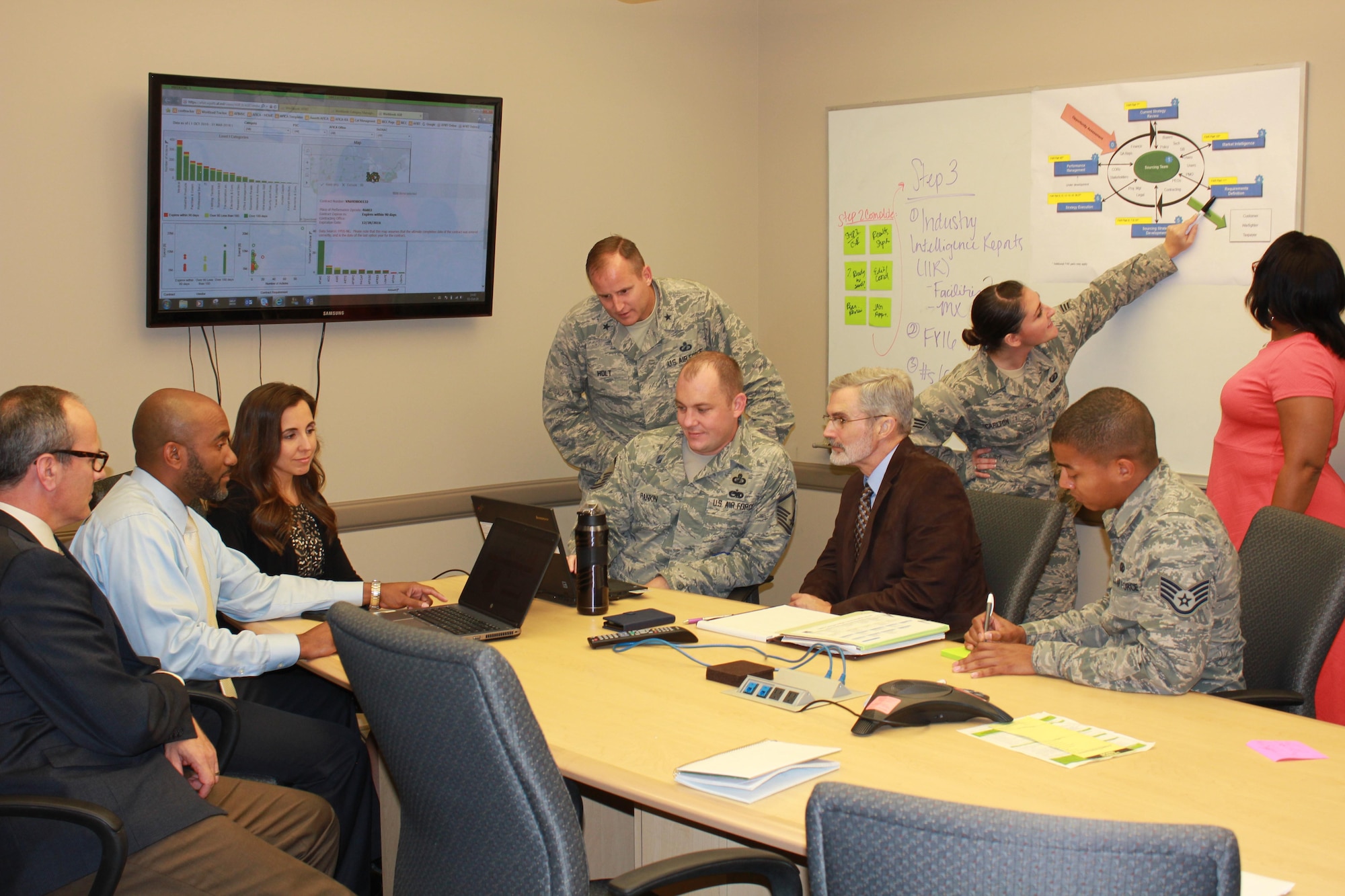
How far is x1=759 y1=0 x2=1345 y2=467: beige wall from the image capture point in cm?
367

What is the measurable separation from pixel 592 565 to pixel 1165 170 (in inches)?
97.9

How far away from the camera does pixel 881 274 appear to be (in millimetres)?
4824

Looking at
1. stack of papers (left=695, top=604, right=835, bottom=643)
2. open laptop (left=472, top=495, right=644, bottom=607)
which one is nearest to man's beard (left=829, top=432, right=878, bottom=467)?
stack of papers (left=695, top=604, right=835, bottom=643)

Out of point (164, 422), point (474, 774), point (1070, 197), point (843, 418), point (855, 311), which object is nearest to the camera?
point (474, 774)

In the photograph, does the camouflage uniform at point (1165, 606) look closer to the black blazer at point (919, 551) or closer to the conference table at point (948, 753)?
the conference table at point (948, 753)

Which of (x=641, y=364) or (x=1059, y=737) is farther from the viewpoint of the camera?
(x=641, y=364)

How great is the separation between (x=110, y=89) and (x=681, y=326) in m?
1.99

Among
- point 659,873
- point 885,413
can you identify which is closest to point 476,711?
point 659,873

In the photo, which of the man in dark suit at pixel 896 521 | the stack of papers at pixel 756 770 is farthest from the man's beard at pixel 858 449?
the stack of papers at pixel 756 770

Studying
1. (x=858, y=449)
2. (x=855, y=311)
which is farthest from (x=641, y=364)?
(x=858, y=449)

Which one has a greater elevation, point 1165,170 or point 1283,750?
point 1165,170

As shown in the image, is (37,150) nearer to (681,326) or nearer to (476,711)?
(681,326)

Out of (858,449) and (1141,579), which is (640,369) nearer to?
(858,449)

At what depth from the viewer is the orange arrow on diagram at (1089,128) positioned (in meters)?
4.08
